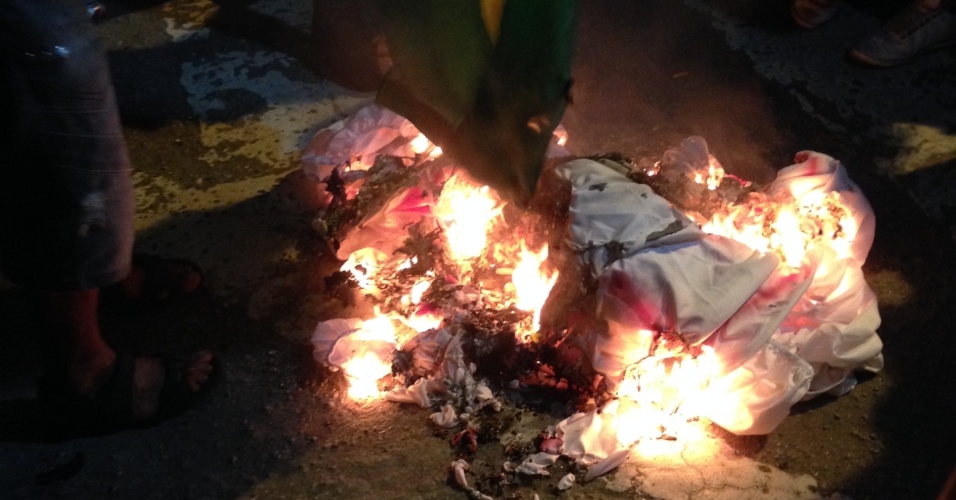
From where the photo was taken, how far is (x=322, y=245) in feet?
10.1

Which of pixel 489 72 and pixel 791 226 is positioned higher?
pixel 489 72

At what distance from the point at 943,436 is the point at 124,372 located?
9.19ft

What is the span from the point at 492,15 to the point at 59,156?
126 centimetres

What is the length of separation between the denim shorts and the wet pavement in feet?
2.35

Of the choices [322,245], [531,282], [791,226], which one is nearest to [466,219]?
[531,282]

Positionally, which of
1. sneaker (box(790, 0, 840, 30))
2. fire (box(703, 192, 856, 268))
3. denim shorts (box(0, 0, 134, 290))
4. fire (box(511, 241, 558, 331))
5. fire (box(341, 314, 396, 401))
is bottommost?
fire (box(341, 314, 396, 401))

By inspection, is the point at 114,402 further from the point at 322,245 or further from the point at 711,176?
the point at 711,176

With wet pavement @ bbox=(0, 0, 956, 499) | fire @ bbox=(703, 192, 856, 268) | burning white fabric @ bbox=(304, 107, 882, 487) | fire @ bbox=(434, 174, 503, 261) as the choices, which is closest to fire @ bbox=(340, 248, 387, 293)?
burning white fabric @ bbox=(304, 107, 882, 487)

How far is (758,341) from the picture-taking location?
7.50 ft

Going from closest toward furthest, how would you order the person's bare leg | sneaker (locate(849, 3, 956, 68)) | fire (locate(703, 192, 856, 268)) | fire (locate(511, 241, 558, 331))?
the person's bare leg, fire (locate(511, 241, 558, 331)), fire (locate(703, 192, 856, 268)), sneaker (locate(849, 3, 956, 68))

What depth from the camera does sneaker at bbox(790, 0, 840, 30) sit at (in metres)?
4.37

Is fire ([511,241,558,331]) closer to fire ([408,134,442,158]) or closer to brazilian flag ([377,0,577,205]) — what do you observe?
brazilian flag ([377,0,577,205])

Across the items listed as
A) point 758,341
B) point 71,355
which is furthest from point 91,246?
point 758,341

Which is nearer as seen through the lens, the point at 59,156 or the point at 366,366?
the point at 59,156
